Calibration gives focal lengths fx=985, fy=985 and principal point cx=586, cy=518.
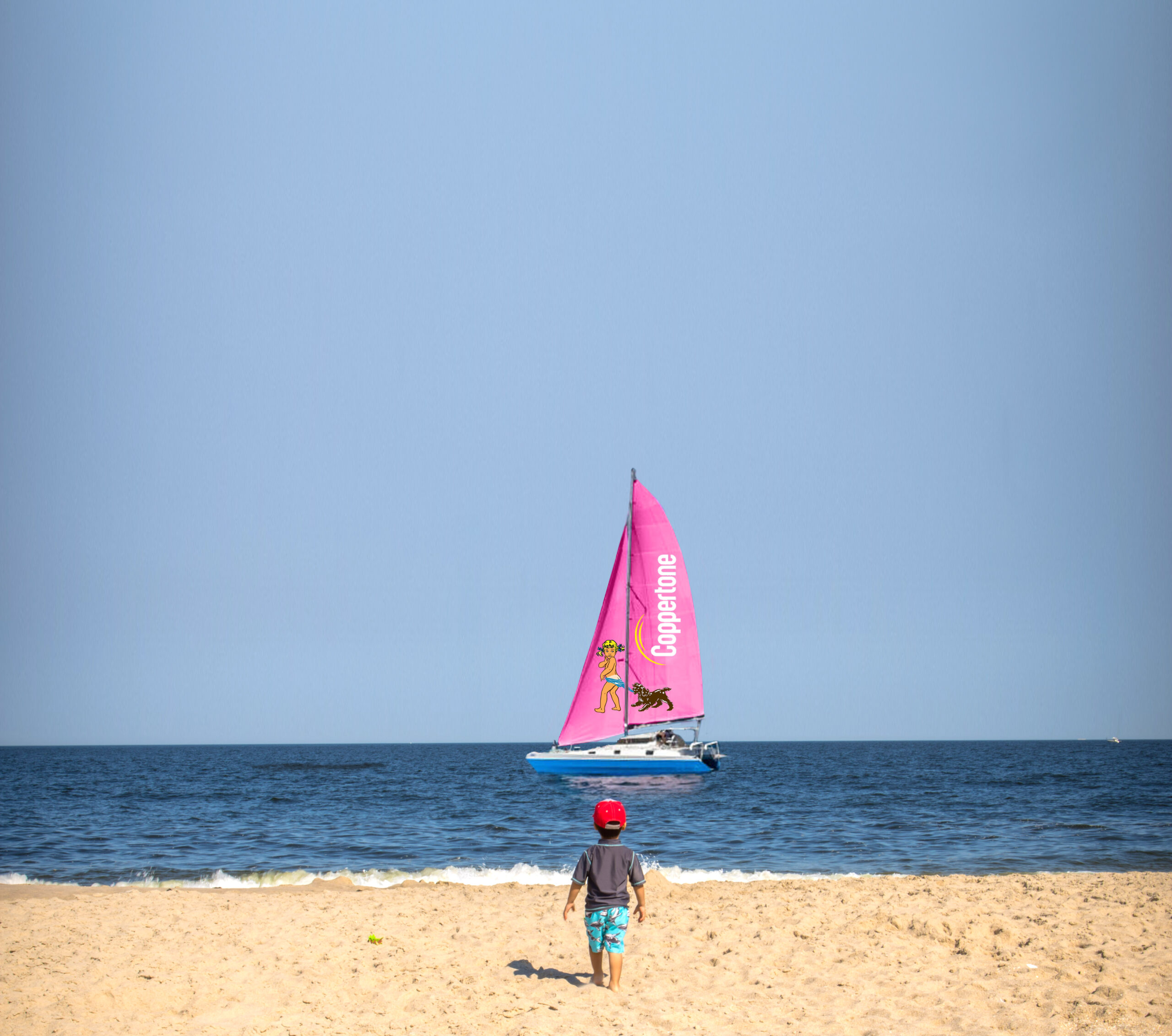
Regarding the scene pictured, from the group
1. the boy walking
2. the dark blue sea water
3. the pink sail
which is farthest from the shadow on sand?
the pink sail

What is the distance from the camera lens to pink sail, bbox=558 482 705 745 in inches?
1907

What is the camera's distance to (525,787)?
166ft

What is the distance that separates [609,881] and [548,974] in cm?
233

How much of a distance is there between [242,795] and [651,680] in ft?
69.6

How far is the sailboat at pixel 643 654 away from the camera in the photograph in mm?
48375

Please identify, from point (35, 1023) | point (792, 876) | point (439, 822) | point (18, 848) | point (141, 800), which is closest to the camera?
point (35, 1023)

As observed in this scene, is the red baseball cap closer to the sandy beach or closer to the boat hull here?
the sandy beach

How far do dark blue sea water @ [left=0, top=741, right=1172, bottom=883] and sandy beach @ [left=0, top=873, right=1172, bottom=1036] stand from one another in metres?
5.10

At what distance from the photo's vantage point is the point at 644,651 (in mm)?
48781

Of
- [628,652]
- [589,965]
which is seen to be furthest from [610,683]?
[589,965]

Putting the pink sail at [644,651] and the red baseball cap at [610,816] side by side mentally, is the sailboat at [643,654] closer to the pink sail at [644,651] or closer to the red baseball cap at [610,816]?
the pink sail at [644,651]

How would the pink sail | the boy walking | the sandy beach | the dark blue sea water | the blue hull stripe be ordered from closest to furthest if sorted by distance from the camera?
the sandy beach → the boy walking → the dark blue sea water → the blue hull stripe → the pink sail

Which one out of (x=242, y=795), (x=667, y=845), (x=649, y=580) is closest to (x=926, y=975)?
(x=667, y=845)

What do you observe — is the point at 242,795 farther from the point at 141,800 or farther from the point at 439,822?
the point at 439,822
